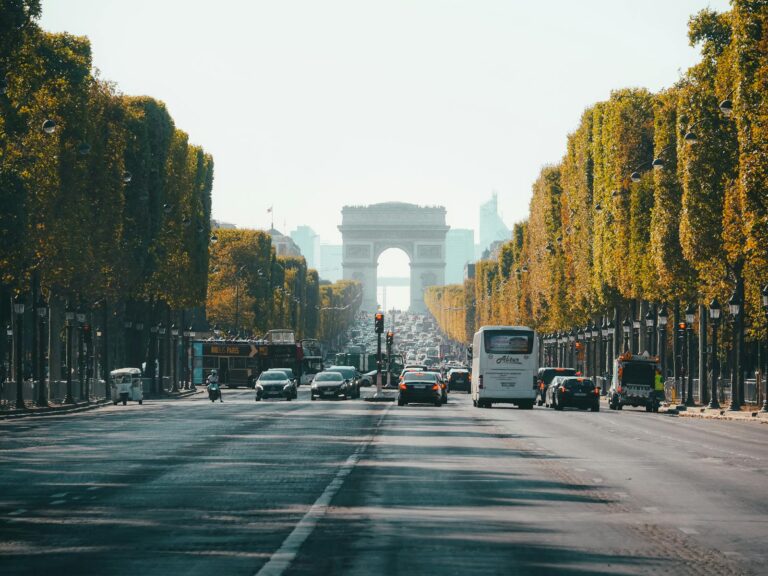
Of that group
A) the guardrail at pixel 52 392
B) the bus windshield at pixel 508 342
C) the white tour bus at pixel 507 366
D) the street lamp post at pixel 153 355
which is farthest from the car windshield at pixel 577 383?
the street lamp post at pixel 153 355

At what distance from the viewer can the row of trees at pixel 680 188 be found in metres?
55.5

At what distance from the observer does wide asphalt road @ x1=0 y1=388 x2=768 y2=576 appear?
14.4 meters

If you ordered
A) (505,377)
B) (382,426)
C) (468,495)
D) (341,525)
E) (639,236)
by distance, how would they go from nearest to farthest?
1. (341,525)
2. (468,495)
3. (382,426)
4. (505,377)
5. (639,236)

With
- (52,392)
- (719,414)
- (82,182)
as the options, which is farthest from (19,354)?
(719,414)

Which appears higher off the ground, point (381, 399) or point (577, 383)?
point (577, 383)

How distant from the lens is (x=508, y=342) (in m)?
71.4

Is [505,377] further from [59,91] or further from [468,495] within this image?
[468,495]

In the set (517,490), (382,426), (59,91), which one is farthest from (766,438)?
(59,91)

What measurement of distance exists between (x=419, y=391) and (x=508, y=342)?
4.70 m

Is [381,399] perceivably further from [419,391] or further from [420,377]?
[419,391]

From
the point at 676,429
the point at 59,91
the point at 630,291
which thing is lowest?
the point at 676,429

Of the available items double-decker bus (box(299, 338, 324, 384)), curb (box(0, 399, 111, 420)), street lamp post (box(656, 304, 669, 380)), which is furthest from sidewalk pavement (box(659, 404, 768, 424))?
double-decker bus (box(299, 338, 324, 384))

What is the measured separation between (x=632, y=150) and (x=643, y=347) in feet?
44.9

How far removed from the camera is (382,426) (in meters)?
46.2
